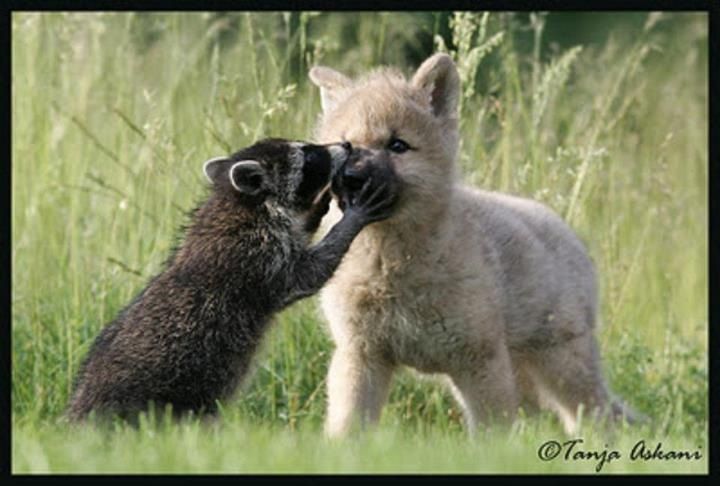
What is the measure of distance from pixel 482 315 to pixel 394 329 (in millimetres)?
434

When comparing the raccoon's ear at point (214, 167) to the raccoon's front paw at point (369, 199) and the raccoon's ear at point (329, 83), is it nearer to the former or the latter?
the raccoon's ear at point (329, 83)

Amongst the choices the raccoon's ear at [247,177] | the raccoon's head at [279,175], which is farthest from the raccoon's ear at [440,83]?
the raccoon's ear at [247,177]

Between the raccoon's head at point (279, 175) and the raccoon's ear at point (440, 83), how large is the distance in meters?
0.68

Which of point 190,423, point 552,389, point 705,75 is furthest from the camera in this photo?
point 705,75

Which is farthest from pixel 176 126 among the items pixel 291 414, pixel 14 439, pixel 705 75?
pixel 705 75

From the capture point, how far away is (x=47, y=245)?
10008 mm

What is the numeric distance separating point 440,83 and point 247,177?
1134 mm

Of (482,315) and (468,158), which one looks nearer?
(482,315)

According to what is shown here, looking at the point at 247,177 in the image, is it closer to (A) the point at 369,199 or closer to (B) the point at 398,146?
(A) the point at 369,199

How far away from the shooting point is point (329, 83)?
26.2 feet

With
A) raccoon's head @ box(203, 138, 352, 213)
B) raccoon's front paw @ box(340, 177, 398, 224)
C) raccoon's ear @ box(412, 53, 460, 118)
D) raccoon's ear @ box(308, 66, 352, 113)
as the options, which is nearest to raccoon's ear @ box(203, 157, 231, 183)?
raccoon's head @ box(203, 138, 352, 213)

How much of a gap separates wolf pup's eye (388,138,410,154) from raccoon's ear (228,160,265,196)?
635 millimetres

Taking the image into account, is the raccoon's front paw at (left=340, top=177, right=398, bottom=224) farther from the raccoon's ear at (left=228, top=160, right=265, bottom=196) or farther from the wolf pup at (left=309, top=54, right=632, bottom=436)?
the raccoon's ear at (left=228, top=160, right=265, bottom=196)

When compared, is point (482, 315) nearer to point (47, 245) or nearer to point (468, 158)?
point (468, 158)
